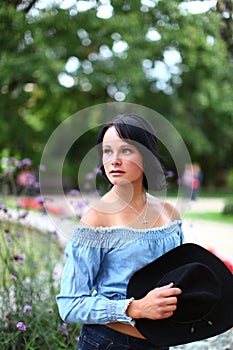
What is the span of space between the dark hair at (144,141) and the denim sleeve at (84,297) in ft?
0.86

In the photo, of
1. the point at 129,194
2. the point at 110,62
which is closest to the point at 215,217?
the point at 110,62

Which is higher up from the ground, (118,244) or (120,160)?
(120,160)

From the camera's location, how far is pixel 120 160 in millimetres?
1495

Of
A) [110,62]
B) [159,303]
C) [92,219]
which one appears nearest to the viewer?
[159,303]

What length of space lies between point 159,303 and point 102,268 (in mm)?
211

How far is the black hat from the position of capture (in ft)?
4.57

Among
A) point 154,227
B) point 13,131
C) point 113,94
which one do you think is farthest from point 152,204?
point 13,131

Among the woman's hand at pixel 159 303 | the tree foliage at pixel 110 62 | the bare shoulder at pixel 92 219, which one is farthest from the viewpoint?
the tree foliage at pixel 110 62

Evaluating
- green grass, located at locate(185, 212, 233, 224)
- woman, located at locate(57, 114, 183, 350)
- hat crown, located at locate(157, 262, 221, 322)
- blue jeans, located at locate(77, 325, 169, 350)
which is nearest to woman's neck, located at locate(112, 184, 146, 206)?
woman, located at locate(57, 114, 183, 350)

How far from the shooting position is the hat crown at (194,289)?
1.38 m

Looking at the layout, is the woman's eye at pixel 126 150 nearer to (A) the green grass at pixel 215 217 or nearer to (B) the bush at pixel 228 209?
(A) the green grass at pixel 215 217

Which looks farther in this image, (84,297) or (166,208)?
(166,208)

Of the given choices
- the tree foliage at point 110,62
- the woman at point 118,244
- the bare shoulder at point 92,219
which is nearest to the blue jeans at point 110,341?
the woman at point 118,244

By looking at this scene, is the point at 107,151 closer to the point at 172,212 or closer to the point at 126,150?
the point at 126,150
